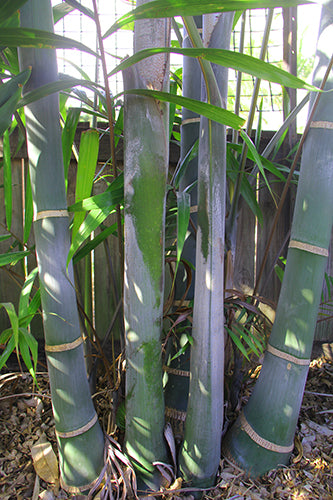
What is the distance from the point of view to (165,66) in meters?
0.77

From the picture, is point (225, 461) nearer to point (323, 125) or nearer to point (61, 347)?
point (61, 347)

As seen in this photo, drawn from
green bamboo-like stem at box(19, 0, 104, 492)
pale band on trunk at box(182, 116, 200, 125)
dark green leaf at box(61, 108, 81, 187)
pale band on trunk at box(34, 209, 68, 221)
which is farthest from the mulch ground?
pale band on trunk at box(182, 116, 200, 125)

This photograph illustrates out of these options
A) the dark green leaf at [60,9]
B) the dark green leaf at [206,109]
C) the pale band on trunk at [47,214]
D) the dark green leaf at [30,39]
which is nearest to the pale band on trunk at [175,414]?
the pale band on trunk at [47,214]

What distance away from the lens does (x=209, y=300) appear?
0.83 meters

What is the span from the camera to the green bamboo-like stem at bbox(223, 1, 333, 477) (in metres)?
0.88

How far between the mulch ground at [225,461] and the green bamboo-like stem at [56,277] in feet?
0.40

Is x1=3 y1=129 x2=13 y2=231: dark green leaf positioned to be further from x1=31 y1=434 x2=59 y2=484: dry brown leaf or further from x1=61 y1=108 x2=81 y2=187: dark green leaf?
x1=31 y1=434 x2=59 y2=484: dry brown leaf

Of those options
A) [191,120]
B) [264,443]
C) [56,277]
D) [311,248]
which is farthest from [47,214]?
[264,443]

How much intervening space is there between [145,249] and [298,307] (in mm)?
383

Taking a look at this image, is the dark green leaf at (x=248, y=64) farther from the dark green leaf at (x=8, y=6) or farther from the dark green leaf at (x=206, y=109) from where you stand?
the dark green leaf at (x=8, y=6)

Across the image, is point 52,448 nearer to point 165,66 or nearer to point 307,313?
point 307,313

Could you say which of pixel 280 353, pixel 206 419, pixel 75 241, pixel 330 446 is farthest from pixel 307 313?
pixel 75 241

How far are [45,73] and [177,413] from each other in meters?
0.86

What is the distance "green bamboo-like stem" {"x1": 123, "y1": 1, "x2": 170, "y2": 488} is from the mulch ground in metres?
0.14
